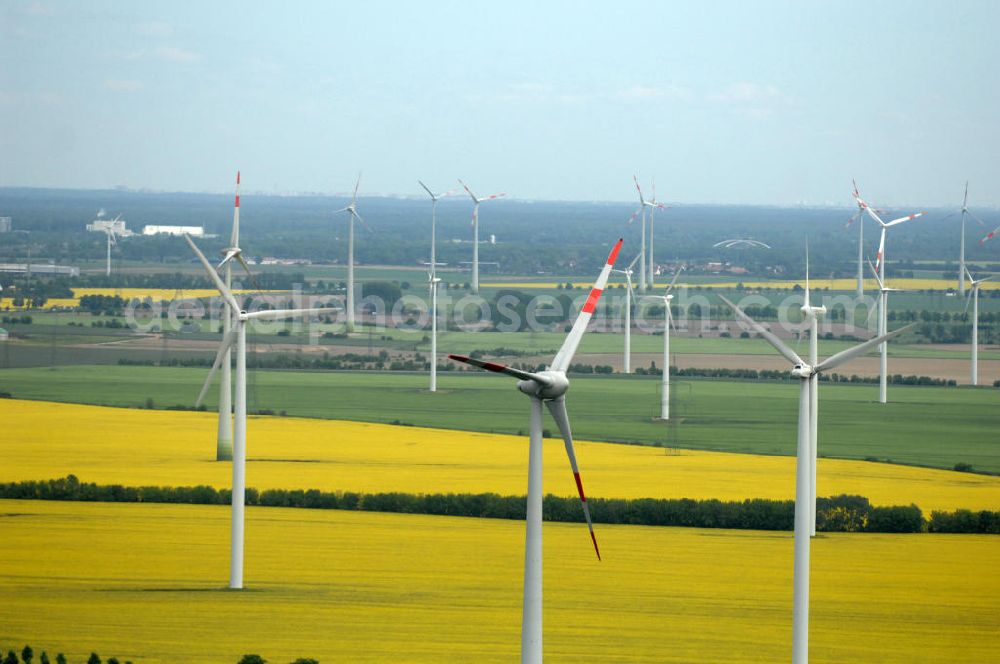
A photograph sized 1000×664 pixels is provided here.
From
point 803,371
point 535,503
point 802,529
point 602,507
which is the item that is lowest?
point 602,507

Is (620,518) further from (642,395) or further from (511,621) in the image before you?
(642,395)

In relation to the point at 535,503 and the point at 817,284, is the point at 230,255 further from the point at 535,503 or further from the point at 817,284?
the point at 817,284

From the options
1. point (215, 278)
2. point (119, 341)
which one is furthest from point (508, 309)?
point (215, 278)

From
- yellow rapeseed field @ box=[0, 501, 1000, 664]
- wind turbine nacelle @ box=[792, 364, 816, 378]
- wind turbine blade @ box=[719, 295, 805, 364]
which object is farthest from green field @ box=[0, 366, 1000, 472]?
wind turbine nacelle @ box=[792, 364, 816, 378]

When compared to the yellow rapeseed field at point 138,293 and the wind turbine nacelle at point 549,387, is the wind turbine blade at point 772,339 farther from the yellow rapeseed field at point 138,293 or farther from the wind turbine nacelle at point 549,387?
the yellow rapeseed field at point 138,293

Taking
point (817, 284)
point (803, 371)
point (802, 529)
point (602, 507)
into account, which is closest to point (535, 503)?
point (802, 529)

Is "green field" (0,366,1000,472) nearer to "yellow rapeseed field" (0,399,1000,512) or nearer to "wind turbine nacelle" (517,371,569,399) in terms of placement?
"yellow rapeseed field" (0,399,1000,512)
